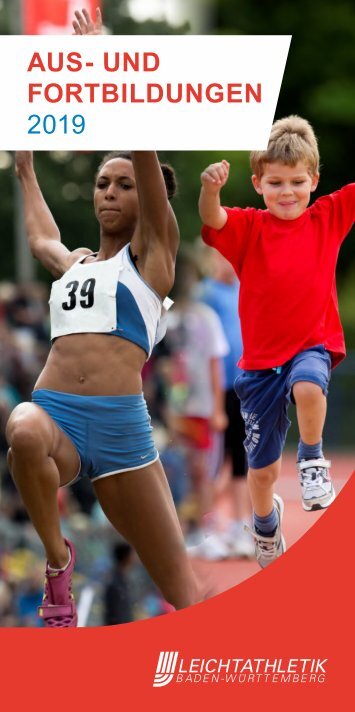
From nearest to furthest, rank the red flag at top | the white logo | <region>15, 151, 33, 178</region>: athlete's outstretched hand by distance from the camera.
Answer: the white logo → <region>15, 151, 33, 178</region>: athlete's outstretched hand → the red flag at top

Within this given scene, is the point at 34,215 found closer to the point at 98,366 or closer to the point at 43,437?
the point at 98,366

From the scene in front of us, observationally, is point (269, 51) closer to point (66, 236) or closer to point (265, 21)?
point (66, 236)

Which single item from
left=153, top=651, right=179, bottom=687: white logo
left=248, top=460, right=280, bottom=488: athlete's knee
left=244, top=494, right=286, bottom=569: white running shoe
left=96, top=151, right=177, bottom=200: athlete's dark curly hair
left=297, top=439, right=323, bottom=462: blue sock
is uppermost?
left=96, top=151, right=177, bottom=200: athlete's dark curly hair

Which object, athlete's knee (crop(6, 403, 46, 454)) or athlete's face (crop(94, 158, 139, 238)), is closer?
athlete's knee (crop(6, 403, 46, 454))

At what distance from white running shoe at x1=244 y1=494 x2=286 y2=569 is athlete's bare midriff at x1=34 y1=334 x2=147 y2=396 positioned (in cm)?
76

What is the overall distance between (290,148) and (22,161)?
3.97 feet

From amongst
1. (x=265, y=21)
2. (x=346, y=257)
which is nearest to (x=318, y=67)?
(x=265, y=21)

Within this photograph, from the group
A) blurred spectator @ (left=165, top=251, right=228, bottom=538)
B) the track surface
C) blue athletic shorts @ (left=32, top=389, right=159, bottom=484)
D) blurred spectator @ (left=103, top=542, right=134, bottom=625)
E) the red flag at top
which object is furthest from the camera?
the red flag at top

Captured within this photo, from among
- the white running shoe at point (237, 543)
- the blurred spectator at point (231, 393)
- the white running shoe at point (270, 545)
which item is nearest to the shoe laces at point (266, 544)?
the white running shoe at point (270, 545)

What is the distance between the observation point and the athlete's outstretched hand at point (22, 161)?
207 inches

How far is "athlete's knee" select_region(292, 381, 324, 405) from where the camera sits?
454 centimetres

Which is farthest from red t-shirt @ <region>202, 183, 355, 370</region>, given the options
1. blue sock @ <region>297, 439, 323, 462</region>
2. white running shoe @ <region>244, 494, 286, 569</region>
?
white running shoe @ <region>244, 494, 286, 569</region>

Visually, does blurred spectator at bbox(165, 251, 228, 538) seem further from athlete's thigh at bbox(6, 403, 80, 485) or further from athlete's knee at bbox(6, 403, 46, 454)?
athlete's knee at bbox(6, 403, 46, 454)

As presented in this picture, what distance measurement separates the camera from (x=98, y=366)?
4.81 metres
